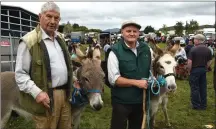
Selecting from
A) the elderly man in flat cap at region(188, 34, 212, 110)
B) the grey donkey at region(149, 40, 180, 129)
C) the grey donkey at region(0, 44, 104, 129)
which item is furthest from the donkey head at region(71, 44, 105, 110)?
the elderly man in flat cap at region(188, 34, 212, 110)

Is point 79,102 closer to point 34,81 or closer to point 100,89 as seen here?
point 100,89

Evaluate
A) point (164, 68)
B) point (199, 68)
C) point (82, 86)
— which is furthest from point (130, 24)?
point (199, 68)

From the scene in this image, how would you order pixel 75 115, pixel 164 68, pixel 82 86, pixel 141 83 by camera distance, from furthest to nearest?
pixel 164 68 → pixel 75 115 → pixel 82 86 → pixel 141 83

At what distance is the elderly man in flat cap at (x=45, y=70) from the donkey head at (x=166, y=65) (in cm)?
207

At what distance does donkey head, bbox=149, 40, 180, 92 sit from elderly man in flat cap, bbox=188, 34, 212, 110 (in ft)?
11.4

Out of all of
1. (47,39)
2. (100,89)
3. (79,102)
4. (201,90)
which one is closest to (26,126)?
(79,102)

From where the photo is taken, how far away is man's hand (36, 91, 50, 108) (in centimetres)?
305

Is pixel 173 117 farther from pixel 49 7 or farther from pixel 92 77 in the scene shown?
pixel 49 7

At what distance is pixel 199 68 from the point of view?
8.77m

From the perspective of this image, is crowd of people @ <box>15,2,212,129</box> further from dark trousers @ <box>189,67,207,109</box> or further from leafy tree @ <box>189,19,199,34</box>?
leafy tree @ <box>189,19,199,34</box>

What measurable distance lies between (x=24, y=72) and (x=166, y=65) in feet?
9.17

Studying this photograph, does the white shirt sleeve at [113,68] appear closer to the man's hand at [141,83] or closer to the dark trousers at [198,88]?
the man's hand at [141,83]

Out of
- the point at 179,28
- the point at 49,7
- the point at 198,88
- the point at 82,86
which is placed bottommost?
the point at 198,88

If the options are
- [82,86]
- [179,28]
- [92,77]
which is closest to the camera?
[92,77]
